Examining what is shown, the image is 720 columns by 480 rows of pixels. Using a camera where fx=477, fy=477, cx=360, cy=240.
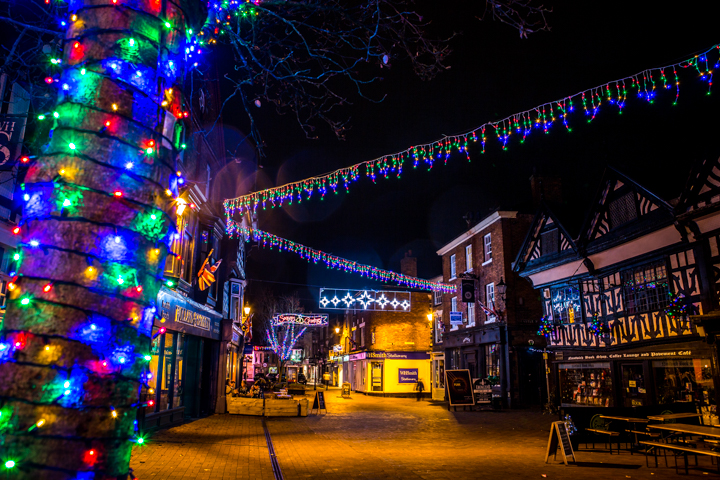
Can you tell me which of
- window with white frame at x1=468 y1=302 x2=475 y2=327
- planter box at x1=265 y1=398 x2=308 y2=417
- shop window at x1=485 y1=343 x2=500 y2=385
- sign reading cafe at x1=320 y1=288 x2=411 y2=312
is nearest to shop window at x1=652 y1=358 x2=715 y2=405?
shop window at x1=485 y1=343 x2=500 y2=385

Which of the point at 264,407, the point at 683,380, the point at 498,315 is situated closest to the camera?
the point at 683,380

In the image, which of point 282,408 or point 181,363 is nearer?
point 181,363

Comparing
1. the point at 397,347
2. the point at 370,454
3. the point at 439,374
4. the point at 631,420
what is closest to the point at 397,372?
the point at 397,347

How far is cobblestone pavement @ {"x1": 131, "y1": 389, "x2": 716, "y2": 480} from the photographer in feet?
26.5

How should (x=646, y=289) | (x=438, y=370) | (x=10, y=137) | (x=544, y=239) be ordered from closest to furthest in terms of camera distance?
(x=10, y=137) → (x=646, y=289) → (x=544, y=239) → (x=438, y=370)

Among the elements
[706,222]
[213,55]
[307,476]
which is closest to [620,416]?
[706,222]

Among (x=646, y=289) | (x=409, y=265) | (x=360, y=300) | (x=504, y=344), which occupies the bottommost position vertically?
(x=504, y=344)

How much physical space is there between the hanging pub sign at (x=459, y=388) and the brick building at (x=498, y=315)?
3010 millimetres

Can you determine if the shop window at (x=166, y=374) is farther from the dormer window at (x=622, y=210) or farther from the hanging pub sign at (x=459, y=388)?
the dormer window at (x=622, y=210)

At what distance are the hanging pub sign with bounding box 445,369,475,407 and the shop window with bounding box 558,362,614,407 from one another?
418 cm

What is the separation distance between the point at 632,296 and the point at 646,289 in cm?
76

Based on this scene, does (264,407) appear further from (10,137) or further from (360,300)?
(10,137)

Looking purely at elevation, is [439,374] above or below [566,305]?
below

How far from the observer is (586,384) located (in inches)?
713
